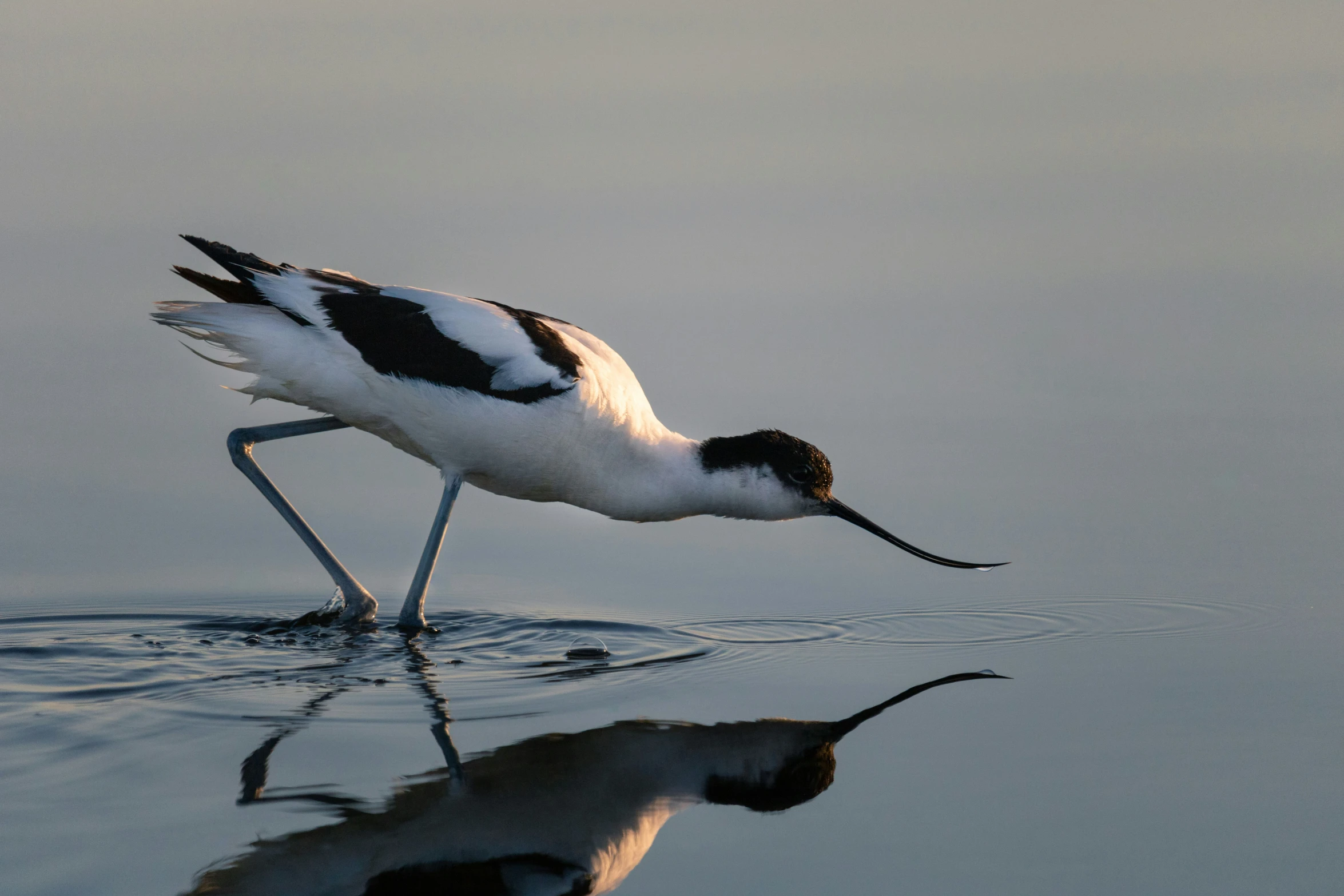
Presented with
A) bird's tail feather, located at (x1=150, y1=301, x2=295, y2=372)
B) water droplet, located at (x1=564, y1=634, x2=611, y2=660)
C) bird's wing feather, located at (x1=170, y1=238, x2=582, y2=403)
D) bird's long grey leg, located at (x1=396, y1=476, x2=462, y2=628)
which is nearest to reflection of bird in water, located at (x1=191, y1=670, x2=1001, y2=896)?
water droplet, located at (x1=564, y1=634, x2=611, y2=660)

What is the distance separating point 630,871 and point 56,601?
3871mm

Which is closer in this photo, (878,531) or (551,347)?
(551,347)

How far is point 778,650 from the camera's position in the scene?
6.18 m

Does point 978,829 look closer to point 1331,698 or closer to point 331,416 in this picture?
point 1331,698

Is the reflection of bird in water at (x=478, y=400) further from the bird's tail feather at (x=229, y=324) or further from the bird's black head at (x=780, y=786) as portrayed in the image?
the bird's black head at (x=780, y=786)

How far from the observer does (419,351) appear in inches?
264

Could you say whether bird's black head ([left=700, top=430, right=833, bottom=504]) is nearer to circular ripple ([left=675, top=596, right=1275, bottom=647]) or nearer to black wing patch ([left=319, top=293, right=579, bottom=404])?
circular ripple ([left=675, top=596, right=1275, bottom=647])

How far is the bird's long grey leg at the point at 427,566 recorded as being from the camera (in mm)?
6664

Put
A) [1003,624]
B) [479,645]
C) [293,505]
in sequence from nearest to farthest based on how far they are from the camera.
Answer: [479,645], [1003,624], [293,505]

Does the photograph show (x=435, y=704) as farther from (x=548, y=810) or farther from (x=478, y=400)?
(x=478, y=400)

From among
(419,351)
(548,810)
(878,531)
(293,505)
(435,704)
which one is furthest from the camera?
→ (293,505)

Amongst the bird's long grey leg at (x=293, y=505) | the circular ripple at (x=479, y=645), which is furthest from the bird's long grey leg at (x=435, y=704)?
the bird's long grey leg at (x=293, y=505)

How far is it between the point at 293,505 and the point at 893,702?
389cm

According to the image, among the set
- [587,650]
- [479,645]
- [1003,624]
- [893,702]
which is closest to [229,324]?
[479,645]
